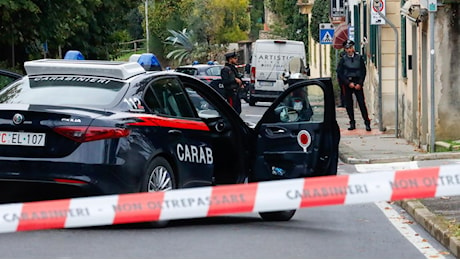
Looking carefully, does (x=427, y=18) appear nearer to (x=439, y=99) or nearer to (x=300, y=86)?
(x=439, y=99)

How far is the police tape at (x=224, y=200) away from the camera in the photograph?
6980 mm

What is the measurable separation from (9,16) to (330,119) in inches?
588

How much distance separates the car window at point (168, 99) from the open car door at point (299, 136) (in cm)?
75

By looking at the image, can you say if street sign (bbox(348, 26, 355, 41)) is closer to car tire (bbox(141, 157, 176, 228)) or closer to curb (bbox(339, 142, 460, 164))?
curb (bbox(339, 142, 460, 164))

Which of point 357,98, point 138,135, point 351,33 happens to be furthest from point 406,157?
point 351,33

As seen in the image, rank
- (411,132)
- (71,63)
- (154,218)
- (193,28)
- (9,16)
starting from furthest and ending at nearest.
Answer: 1. (193,28)
2. (9,16)
3. (411,132)
4. (71,63)
5. (154,218)

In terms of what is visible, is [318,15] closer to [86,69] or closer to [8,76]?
[8,76]

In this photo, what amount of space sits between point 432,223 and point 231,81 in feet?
43.4

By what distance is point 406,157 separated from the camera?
64.8ft

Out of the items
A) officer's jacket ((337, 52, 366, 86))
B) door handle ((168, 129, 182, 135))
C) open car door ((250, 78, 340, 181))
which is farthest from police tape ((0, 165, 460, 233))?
officer's jacket ((337, 52, 366, 86))

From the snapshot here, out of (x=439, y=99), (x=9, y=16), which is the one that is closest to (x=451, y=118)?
(x=439, y=99)

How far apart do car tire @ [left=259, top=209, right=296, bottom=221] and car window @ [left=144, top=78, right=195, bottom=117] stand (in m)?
1.16

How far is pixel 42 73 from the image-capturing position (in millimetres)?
Result: 11680

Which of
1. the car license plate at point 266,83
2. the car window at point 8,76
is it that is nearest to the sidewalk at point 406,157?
the car window at point 8,76
